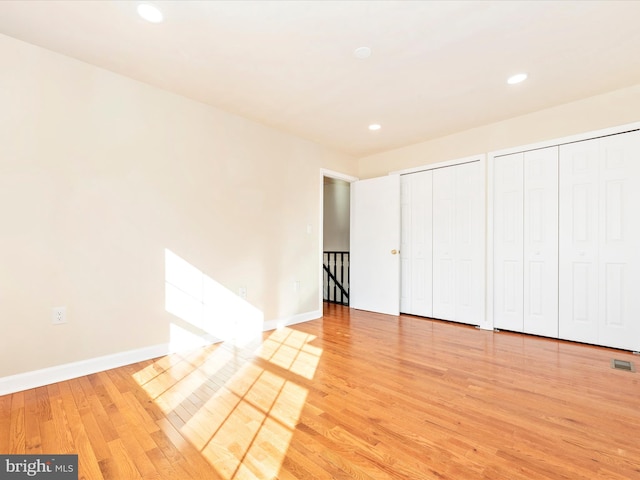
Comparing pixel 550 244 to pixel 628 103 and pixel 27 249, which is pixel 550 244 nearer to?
pixel 628 103

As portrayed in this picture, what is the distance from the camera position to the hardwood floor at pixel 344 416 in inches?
57.1

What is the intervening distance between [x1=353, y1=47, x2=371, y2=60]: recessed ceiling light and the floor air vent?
325cm

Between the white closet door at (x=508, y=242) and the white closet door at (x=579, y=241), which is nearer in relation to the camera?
the white closet door at (x=579, y=241)

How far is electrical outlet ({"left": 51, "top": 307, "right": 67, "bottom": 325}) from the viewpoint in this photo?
234 cm

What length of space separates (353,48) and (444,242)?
281 cm

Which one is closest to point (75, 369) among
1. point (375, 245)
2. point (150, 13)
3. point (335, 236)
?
point (150, 13)

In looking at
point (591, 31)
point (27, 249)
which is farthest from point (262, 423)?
point (591, 31)

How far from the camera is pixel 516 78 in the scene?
2.75 metres

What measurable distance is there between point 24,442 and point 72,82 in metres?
2.46

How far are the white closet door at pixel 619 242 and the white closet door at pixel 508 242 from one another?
700 mm

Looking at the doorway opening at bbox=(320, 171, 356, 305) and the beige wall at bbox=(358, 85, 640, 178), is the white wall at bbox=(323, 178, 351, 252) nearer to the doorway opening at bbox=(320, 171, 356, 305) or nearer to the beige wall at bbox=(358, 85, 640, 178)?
the doorway opening at bbox=(320, 171, 356, 305)

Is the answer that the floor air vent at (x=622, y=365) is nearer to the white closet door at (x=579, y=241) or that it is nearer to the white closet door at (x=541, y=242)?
the white closet door at (x=579, y=241)

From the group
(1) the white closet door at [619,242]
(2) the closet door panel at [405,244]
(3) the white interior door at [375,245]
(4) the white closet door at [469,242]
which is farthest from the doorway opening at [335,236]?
(1) the white closet door at [619,242]

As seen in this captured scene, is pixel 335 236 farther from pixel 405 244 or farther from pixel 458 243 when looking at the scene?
pixel 458 243
